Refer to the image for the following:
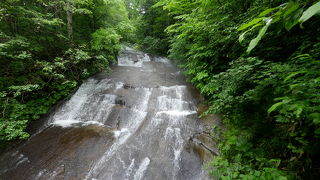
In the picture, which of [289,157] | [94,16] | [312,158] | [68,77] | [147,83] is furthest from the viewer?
[94,16]

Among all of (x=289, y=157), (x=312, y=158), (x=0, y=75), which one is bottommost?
(x=289, y=157)

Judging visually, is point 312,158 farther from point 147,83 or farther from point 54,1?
point 54,1

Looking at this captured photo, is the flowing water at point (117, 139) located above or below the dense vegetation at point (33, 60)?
below

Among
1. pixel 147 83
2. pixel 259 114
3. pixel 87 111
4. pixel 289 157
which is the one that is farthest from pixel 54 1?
pixel 289 157

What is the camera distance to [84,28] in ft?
32.9

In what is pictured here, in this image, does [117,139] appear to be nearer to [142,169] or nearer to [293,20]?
[142,169]

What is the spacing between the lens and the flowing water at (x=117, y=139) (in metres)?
3.80

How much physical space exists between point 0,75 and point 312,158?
839cm

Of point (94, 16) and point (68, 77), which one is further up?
point (94, 16)

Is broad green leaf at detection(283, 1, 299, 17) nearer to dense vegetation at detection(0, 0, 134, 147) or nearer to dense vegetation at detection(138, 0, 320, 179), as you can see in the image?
dense vegetation at detection(138, 0, 320, 179)

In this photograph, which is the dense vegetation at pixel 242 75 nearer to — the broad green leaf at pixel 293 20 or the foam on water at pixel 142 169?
the broad green leaf at pixel 293 20

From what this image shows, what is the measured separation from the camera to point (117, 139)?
4.92 meters

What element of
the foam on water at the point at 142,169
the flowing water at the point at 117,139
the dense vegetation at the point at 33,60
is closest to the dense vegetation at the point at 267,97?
the flowing water at the point at 117,139

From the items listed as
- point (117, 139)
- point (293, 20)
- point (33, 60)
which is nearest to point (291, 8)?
point (293, 20)
